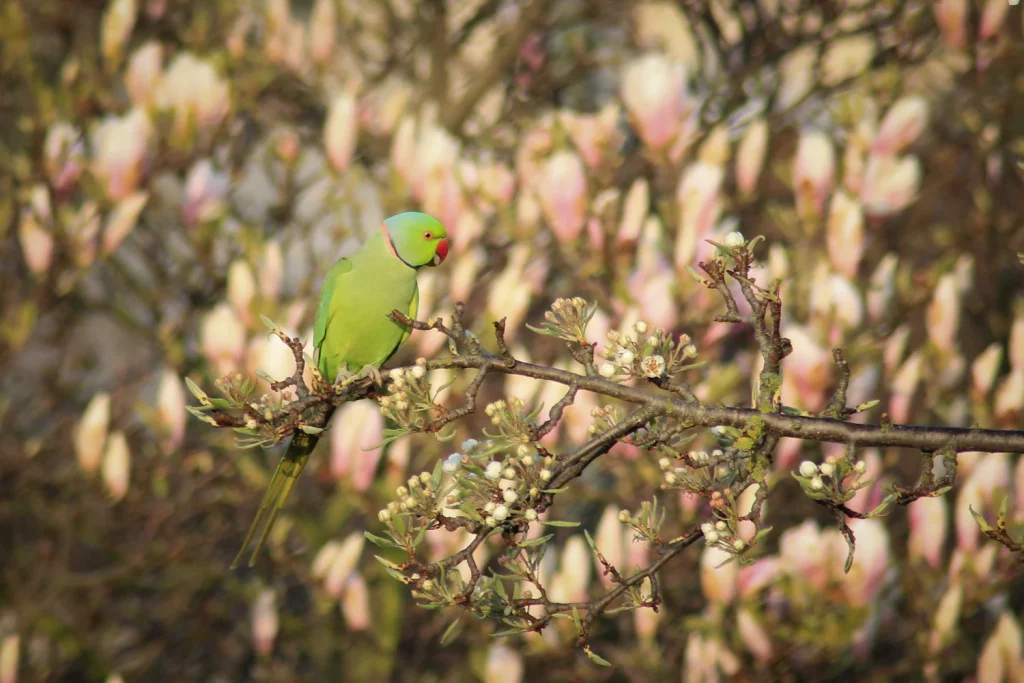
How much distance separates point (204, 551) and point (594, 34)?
2.85 meters

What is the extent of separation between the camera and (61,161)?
2.91m

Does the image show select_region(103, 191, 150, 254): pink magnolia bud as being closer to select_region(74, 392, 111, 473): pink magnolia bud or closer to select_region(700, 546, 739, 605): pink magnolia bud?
select_region(74, 392, 111, 473): pink magnolia bud

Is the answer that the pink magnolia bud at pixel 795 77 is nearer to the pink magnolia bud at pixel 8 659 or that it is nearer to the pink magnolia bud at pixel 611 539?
the pink magnolia bud at pixel 611 539

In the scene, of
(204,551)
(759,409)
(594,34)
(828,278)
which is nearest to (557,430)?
(828,278)

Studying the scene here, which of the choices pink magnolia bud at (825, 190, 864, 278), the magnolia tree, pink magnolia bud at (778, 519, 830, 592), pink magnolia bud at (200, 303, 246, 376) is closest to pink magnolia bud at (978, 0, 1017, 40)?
the magnolia tree

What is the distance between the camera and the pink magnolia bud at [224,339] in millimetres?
2738

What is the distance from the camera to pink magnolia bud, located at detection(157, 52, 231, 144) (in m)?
3.04

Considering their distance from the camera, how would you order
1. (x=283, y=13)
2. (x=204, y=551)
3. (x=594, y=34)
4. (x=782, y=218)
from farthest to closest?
(x=594, y=34), (x=283, y=13), (x=204, y=551), (x=782, y=218)

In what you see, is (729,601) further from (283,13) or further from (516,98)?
(283,13)

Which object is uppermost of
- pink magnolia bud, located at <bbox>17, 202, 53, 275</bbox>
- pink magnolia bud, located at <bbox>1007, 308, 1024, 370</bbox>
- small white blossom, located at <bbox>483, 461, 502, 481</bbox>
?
small white blossom, located at <bbox>483, 461, 502, 481</bbox>

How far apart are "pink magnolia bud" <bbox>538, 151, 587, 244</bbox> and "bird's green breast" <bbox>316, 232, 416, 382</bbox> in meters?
1.10

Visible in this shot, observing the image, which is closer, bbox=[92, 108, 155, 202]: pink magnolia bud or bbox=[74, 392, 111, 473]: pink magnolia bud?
bbox=[74, 392, 111, 473]: pink magnolia bud

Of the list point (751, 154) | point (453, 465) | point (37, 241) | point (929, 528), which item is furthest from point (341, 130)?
point (453, 465)

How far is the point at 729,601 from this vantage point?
2.66 m
